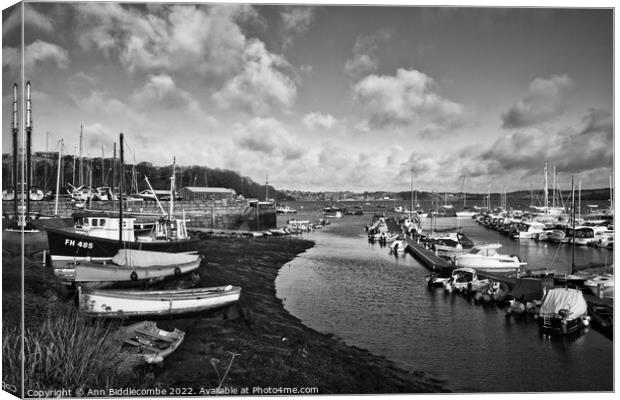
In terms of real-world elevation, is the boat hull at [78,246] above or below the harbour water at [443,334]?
above

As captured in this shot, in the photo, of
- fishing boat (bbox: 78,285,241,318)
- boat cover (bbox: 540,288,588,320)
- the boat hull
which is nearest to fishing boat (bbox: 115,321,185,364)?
fishing boat (bbox: 78,285,241,318)

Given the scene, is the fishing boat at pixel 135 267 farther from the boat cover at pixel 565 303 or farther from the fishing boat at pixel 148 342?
the boat cover at pixel 565 303

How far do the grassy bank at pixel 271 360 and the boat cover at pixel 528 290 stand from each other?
6530 millimetres

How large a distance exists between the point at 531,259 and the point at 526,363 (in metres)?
20.5

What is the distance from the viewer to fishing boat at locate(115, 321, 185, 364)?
762 centimetres

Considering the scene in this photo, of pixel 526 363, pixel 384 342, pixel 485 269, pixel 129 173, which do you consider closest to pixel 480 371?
pixel 526 363

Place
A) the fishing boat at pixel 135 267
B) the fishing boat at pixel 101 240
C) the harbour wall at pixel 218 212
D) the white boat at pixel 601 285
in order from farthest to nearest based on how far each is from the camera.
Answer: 1. the harbour wall at pixel 218 212
2. the fishing boat at pixel 101 240
3. the white boat at pixel 601 285
4. the fishing boat at pixel 135 267

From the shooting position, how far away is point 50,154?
9.61m

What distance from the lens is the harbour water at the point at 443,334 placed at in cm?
905

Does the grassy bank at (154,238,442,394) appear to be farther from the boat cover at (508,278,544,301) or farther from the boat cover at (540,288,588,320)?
the boat cover at (508,278,544,301)

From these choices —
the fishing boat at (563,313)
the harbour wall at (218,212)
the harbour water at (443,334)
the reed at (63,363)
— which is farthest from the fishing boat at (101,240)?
the fishing boat at (563,313)

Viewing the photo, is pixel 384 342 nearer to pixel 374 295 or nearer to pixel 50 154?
pixel 374 295

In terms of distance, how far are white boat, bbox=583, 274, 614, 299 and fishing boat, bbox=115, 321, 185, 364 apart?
39.6 ft

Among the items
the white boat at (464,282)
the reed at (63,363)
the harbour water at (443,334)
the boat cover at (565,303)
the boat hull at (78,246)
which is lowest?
the harbour water at (443,334)
